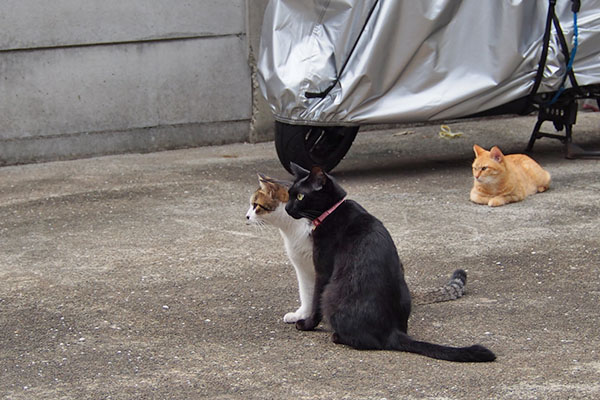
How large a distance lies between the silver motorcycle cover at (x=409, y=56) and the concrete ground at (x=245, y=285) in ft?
2.10

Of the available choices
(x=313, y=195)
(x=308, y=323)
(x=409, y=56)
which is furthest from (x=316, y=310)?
(x=409, y=56)

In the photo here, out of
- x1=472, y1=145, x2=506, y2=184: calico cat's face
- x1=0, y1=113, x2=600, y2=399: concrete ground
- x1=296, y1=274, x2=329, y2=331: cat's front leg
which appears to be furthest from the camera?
x1=472, y1=145, x2=506, y2=184: calico cat's face

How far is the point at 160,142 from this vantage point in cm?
765

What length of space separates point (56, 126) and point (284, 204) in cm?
418

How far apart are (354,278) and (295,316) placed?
0.48 metres

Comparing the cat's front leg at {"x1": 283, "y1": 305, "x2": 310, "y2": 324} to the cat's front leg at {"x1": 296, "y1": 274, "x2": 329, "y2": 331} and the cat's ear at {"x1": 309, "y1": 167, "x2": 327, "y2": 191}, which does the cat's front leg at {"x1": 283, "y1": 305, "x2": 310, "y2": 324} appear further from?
the cat's ear at {"x1": 309, "y1": 167, "x2": 327, "y2": 191}

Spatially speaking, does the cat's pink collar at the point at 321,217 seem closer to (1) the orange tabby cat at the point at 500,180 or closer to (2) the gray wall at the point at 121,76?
(1) the orange tabby cat at the point at 500,180

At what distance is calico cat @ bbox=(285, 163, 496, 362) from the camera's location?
3.35m

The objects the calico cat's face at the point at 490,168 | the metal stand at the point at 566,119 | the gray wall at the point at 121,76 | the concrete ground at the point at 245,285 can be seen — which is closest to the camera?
the concrete ground at the point at 245,285

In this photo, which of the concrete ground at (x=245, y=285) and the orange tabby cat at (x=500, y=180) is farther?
the orange tabby cat at (x=500, y=180)

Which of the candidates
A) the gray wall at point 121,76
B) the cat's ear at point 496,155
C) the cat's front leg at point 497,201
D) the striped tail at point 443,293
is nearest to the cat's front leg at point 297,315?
the striped tail at point 443,293

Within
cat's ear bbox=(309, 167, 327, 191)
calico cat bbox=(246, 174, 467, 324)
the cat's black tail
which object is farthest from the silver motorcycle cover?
the cat's black tail

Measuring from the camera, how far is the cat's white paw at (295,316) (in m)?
3.74

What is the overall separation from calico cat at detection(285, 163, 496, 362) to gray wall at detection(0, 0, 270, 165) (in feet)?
13.5
